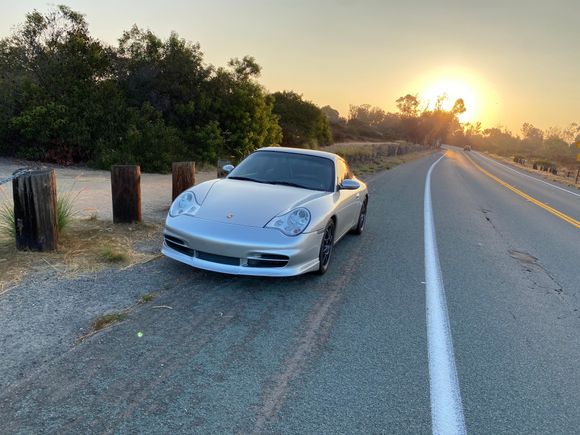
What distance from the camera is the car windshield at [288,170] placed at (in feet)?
19.4

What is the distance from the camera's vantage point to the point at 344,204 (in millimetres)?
6074

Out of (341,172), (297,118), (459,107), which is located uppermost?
(459,107)

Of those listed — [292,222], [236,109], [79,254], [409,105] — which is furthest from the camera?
[409,105]

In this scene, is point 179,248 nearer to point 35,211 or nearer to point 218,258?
point 218,258

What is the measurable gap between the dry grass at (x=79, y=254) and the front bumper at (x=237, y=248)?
34.4 inches

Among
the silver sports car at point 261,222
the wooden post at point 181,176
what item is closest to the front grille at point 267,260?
the silver sports car at point 261,222

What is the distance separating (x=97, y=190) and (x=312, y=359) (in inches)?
319

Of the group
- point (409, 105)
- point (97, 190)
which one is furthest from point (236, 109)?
point (409, 105)

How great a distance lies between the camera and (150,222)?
7.16 metres

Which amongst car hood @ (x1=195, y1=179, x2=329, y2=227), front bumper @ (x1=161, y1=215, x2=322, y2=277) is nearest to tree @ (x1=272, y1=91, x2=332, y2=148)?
car hood @ (x1=195, y1=179, x2=329, y2=227)

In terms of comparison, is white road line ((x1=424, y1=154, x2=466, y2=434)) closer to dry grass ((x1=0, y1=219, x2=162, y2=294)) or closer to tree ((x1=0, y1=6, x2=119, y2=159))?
dry grass ((x1=0, y1=219, x2=162, y2=294))

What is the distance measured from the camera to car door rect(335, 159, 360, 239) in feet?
19.2

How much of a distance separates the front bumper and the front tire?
42 centimetres

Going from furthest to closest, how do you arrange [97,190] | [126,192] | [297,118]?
[297,118] → [97,190] → [126,192]
